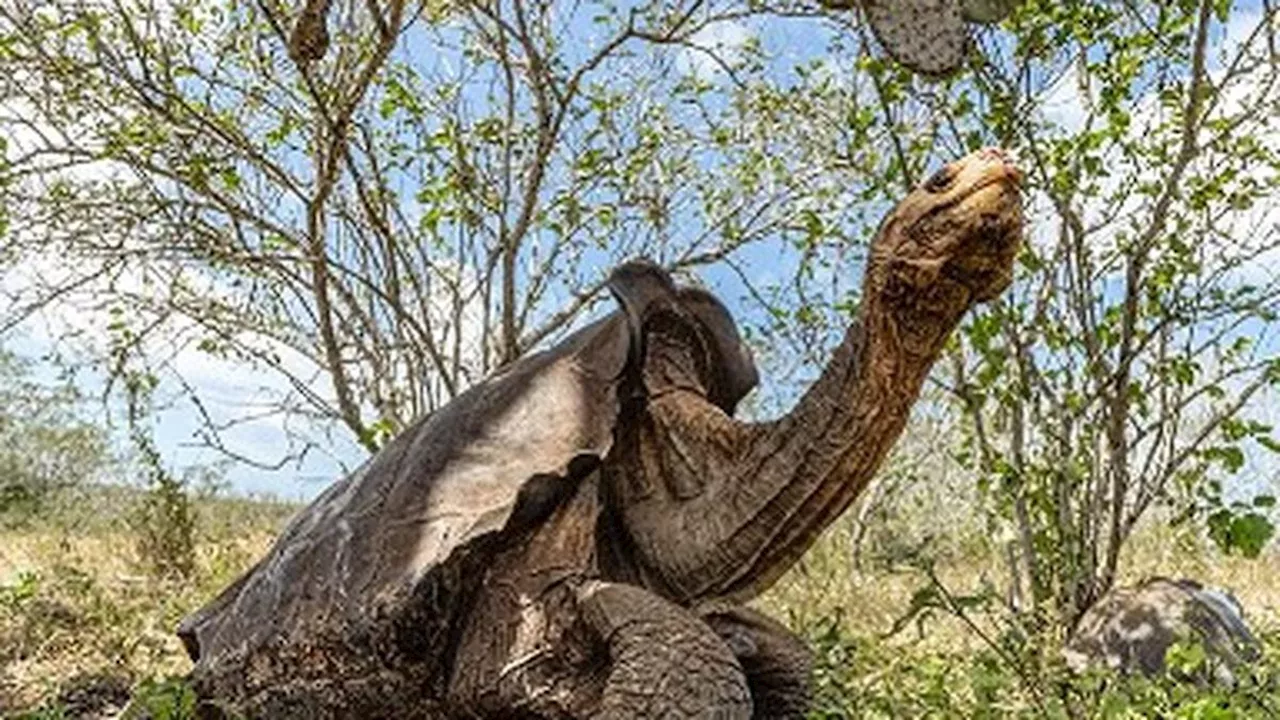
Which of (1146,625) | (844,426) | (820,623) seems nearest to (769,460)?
(844,426)

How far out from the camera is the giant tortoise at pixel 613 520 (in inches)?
105

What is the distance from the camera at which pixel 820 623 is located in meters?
3.71

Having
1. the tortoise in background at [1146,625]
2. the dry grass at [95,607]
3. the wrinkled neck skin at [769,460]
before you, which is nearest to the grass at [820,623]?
the dry grass at [95,607]

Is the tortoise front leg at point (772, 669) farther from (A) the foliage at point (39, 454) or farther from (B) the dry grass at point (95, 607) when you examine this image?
(A) the foliage at point (39, 454)

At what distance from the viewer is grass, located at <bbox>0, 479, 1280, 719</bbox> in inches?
128

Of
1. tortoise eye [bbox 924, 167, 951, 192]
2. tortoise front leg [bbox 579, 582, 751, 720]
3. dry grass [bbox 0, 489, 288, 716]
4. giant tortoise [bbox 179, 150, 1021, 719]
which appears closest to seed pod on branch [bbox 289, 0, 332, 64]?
dry grass [bbox 0, 489, 288, 716]

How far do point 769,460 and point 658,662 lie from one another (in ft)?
1.60

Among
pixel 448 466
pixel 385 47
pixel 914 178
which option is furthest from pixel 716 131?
pixel 448 466

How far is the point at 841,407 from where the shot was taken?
2838 millimetres

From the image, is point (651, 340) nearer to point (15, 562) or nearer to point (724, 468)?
point (724, 468)

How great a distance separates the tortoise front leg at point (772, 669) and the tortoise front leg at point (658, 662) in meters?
0.52

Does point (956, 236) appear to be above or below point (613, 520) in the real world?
above

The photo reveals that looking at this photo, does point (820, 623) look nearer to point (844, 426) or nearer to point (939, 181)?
point (844, 426)

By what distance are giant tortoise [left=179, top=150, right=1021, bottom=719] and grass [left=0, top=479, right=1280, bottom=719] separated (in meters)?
0.29
